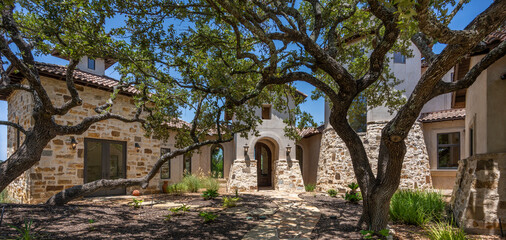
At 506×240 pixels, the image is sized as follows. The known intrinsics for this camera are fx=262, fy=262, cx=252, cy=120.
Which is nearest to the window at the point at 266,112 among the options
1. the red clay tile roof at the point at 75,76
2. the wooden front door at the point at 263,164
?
the wooden front door at the point at 263,164

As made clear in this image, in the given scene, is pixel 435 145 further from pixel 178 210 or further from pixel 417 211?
pixel 178 210

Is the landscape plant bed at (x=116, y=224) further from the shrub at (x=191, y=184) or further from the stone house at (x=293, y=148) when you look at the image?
the shrub at (x=191, y=184)

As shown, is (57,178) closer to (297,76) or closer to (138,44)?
(138,44)

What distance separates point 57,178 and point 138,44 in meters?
5.97

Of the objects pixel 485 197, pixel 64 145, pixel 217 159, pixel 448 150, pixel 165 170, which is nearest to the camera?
pixel 485 197

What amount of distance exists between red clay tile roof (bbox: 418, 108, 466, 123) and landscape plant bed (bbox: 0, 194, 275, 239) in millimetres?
9072

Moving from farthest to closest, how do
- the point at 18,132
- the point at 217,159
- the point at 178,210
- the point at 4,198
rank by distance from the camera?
the point at 217,159 < the point at 18,132 < the point at 4,198 < the point at 178,210

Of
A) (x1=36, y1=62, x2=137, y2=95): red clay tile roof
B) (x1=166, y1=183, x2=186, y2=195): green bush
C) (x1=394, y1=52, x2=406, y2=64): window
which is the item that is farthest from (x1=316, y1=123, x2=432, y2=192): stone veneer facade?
(x1=36, y1=62, x2=137, y2=95): red clay tile roof

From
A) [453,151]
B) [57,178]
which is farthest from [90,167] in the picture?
[453,151]

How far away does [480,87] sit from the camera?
5496 mm

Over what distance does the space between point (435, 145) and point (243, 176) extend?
327 inches

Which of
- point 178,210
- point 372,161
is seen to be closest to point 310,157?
point 372,161

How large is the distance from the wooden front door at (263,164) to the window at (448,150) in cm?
883

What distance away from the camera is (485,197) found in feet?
15.5
